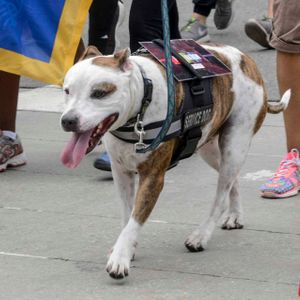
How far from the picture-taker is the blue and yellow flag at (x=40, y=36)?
19.5 feet

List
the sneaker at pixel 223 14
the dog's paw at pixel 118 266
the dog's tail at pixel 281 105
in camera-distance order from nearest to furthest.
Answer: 1. the dog's paw at pixel 118 266
2. the dog's tail at pixel 281 105
3. the sneaker at pixel 223 14

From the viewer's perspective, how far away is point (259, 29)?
982 centimetres

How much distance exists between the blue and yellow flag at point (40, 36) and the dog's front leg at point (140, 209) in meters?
1.79

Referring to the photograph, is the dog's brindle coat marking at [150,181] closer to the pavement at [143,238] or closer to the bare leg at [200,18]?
the pavement at [143,238]

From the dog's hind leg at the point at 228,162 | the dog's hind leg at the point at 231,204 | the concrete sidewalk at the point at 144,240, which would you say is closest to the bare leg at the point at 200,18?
the concrete sidewalk at the point at 144,240

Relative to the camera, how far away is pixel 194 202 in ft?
18.4

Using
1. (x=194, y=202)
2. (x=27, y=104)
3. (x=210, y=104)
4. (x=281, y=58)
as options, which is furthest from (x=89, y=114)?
(x=27, y=104)

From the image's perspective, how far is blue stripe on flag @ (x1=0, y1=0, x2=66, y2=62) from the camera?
5.95 m

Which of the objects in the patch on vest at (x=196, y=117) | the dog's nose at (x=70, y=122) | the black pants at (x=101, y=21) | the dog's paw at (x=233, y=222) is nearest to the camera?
the dog's nose at (x=70, y=122)

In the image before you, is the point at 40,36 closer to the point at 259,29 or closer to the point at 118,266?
the point at 118,266

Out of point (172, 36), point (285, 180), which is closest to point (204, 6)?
point (172, 36)

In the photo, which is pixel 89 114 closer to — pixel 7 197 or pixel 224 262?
pixel 224 262

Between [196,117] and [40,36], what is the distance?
1.84 m

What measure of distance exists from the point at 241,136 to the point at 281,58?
3.71ft
